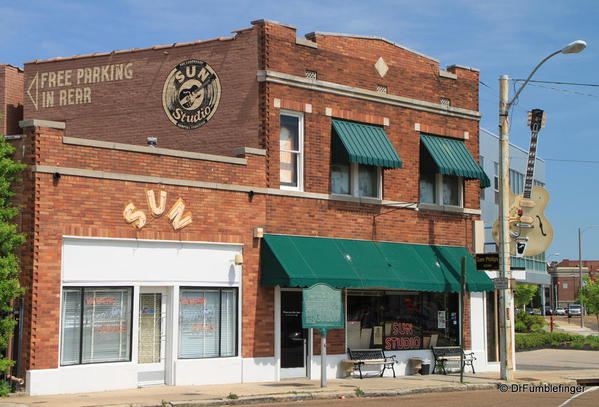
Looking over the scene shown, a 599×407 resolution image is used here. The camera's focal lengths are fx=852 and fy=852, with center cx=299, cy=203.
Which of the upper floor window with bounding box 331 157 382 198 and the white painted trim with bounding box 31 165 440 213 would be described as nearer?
the white painted trim with bounding box 31 165 440 213

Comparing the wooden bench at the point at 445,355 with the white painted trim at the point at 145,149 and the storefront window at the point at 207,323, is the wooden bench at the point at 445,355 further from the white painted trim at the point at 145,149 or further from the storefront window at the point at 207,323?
the white painted trim at the point at 145,149

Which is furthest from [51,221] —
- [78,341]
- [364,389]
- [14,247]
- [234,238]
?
[364,389]

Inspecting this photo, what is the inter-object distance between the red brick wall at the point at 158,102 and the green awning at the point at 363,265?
3.00 metres

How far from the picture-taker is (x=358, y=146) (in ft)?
75.9

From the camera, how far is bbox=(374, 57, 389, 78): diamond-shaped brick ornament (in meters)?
24.5

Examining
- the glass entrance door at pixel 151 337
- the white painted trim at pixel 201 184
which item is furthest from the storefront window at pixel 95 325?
the white painted trim at pixel 201 184

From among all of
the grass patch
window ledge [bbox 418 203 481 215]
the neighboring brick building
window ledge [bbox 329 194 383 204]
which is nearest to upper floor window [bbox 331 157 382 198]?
window ledge [bbox 329 194 383 204]

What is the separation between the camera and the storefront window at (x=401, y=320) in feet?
77.2

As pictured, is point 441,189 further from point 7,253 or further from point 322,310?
point 7,253

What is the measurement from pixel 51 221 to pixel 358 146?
8.91 meters

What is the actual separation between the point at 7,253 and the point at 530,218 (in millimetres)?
16241

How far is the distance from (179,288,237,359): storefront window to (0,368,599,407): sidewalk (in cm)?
100

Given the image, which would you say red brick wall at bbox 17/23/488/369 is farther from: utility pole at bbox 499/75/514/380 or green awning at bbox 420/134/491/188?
utility pole at bbox 499/75/514/380

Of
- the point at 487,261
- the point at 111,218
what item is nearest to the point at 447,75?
the point at 487,261
